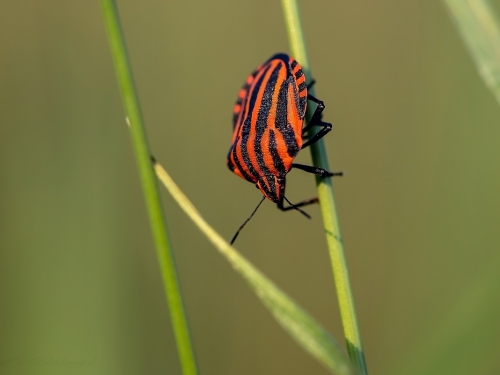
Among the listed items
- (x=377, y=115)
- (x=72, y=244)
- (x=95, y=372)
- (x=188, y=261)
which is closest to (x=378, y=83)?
(x=377, y=115)

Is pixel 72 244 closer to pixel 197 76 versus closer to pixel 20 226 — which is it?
pixel 20 226

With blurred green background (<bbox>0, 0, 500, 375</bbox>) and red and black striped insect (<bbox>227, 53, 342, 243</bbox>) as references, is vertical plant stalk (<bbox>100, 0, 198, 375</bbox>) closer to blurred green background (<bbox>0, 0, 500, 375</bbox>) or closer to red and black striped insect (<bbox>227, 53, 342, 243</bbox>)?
blurred green background (<bbox>0, 0, 500, 375</bbox>)

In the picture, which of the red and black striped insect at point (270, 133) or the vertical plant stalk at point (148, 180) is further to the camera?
the red and black striped insect at point (270, 133)

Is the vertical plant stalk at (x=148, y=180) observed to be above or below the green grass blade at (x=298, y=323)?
above

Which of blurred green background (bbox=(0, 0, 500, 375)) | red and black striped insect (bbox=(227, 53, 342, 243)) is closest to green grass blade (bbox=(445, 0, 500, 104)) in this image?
red and black striped insect (bbox=(227, 53, 342, 243))

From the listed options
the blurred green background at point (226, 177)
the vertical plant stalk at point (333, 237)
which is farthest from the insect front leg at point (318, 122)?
the blurred green background at point (226, 177)

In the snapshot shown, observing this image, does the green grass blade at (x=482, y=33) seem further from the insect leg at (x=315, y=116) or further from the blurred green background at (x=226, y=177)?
the blurred green background at (x=226, y=177)

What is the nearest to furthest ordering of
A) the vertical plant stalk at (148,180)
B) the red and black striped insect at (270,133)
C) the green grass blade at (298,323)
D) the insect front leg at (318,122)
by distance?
1. the green grass blade at (298,323)
2. the vertical plant stalk at (148,180)
3. the insect front leg at (318,122)
4. the red and black striped insect at (270,133)
